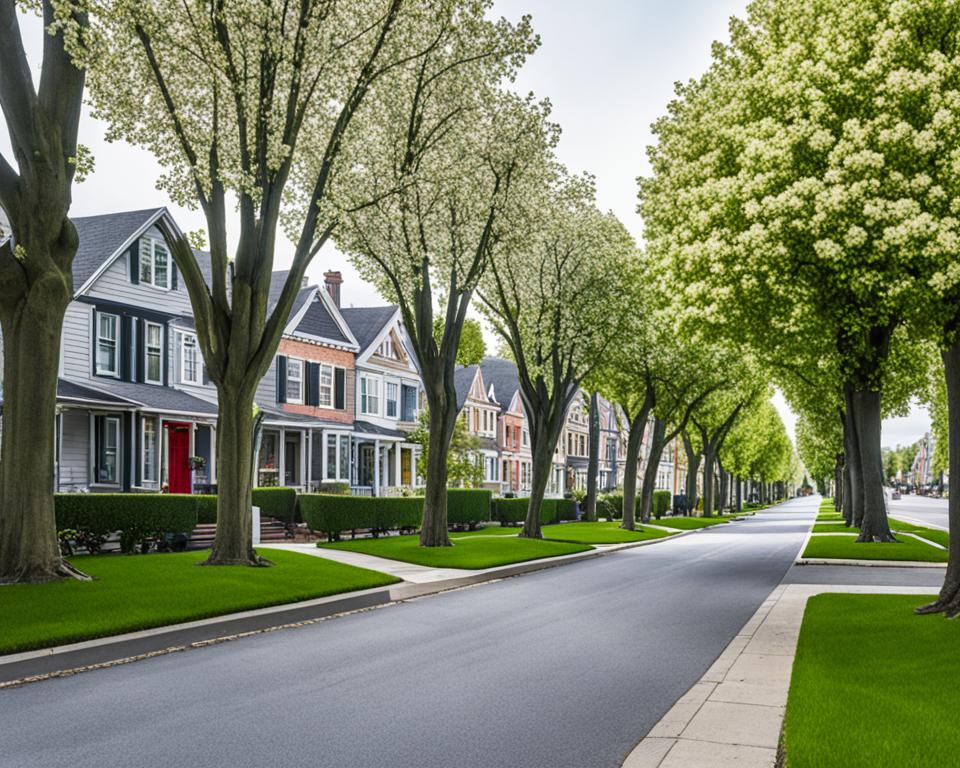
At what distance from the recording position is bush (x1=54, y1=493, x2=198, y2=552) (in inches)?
744

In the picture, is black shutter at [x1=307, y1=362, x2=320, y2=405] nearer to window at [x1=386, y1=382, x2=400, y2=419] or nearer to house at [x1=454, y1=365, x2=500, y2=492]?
window at [x1=386, y1=382, x2=400, y2=419]

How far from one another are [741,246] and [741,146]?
2.68 metres

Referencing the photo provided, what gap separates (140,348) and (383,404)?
1793cm

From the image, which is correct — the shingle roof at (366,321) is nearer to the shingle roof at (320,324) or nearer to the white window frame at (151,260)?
the shingle roof at (320,324)

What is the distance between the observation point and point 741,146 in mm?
18484

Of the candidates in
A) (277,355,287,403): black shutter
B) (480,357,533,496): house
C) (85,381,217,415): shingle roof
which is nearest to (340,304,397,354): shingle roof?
(277,355,287,403): black shutter

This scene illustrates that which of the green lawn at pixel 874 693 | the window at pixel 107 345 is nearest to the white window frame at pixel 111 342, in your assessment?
the window at pixel 107 345

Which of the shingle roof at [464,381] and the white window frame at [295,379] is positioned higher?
the shingle roof at [464,381]

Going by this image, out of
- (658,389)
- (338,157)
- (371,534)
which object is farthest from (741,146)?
(658,389)

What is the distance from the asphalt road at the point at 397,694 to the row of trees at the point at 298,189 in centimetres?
531

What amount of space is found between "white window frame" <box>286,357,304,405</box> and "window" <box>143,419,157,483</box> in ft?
30.5

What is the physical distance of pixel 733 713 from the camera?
24.2 ft

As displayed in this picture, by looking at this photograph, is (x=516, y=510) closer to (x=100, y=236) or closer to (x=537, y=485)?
(x=537, y=485)

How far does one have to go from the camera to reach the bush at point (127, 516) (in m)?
18.9
